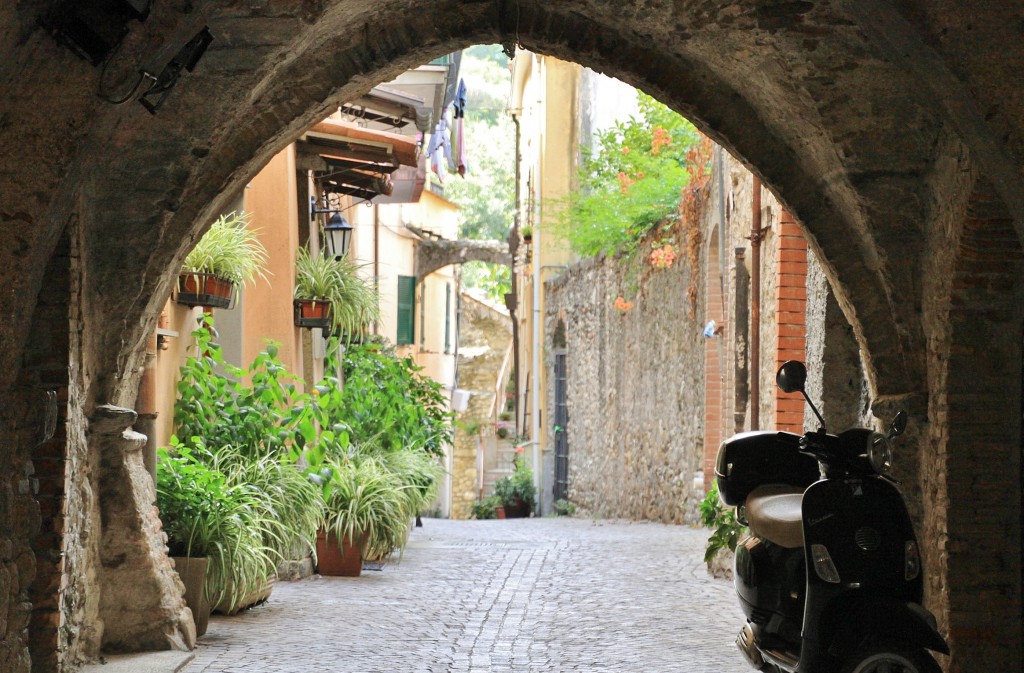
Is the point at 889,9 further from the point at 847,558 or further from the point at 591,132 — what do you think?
the point at 591,132

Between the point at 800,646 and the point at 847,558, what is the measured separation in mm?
368

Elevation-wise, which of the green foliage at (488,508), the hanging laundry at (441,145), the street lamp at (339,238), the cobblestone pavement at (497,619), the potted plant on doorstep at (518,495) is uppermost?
the hanging laundry at (441,145)

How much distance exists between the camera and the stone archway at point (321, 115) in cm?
440

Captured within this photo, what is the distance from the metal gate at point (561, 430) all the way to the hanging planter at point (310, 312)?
10545mm

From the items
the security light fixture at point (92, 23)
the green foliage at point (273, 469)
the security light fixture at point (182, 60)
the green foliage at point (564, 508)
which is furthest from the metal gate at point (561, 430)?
the security light fixture at point (92, 23)

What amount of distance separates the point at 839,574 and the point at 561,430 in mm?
16206

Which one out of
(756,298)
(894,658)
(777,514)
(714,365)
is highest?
(756,298)

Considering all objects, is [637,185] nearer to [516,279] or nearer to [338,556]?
[338,556]

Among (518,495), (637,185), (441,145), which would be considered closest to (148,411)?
(637,185)

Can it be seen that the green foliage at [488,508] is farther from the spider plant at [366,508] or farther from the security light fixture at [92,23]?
the security light fixture at [92,23]

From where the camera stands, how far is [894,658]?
4113 mm

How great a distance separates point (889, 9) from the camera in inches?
158

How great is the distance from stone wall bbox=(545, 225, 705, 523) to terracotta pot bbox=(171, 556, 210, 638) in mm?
6670

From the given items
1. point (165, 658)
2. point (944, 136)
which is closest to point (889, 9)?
point (944, 136)
